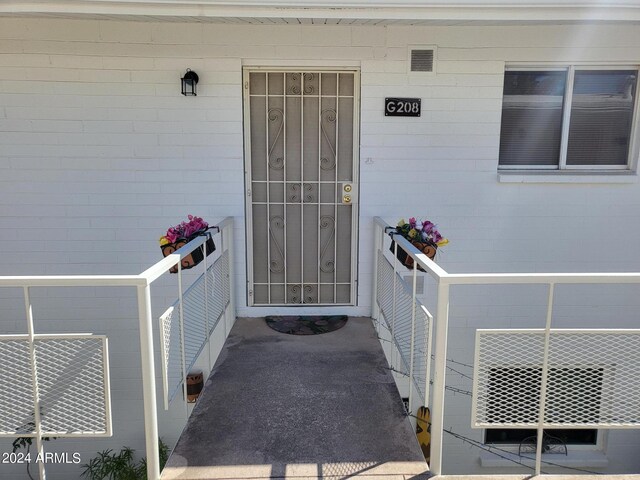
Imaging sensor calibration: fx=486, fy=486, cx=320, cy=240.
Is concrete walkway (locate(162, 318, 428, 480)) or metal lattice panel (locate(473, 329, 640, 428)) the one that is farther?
concrete walkway (locate(162, 318, 428, 480))

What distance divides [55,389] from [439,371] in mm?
1766

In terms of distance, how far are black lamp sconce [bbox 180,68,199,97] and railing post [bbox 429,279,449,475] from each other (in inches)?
105

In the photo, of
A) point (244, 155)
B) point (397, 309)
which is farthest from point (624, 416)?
point (244, 155)

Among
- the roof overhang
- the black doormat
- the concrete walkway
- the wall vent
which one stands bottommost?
the concrete walkway

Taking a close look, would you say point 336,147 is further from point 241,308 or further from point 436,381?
point 436,381

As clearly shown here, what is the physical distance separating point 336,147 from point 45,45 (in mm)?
2411

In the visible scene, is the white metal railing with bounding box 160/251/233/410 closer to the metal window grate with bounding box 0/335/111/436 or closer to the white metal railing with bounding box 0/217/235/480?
the white metal railing with bounding box 0/217/235/480

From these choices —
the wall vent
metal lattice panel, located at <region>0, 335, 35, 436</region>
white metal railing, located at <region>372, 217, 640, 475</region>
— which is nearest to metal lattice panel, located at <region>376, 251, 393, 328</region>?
white metal railing, located at <region>372, 217, 640, 475</region>

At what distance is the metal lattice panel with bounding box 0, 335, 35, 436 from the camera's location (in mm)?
2234

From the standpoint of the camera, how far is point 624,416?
2449 mm

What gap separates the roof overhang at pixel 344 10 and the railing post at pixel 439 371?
208 centimetres

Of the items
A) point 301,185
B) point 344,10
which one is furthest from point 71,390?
point 344,10

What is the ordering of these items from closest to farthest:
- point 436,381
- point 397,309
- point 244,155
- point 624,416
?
point 436,381, point 624,416, point 397,309, point 244,155

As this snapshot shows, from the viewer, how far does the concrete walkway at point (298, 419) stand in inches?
92.3
